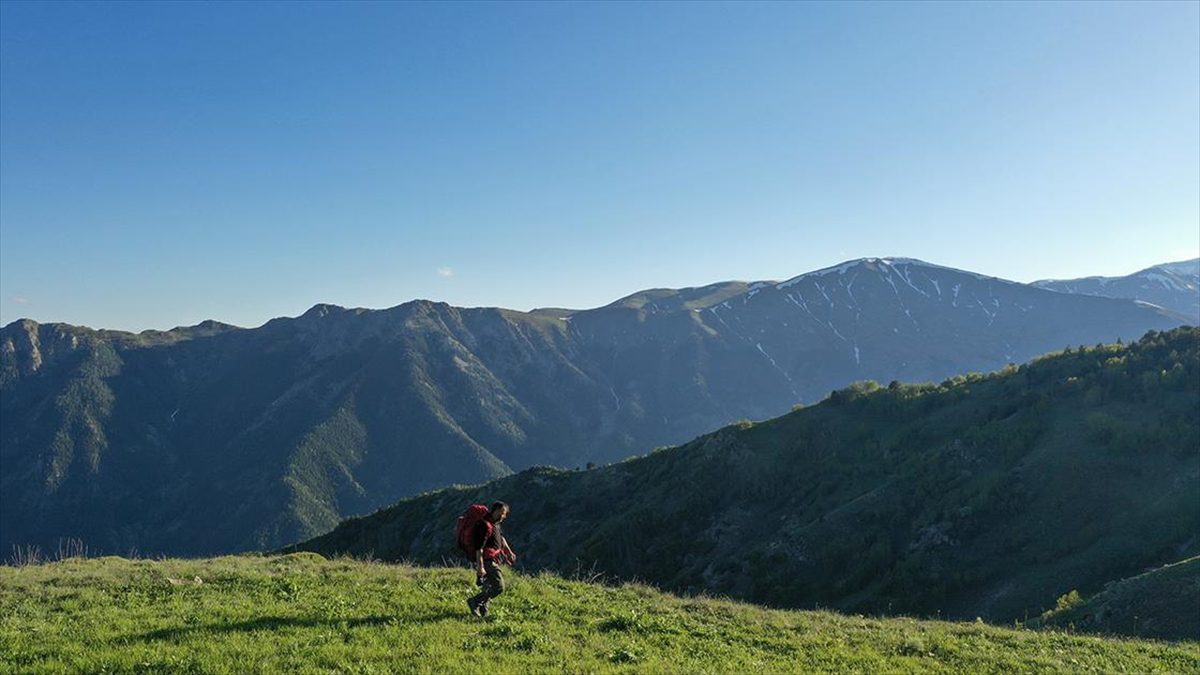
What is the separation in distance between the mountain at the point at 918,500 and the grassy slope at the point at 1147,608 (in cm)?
1119

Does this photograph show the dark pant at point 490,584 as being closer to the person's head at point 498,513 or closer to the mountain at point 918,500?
the person's head at point 498,513

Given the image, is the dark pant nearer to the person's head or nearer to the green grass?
the green grass

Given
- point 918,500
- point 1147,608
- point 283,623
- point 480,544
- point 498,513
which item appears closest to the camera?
point 283,623

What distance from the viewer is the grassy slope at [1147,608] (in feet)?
78.1

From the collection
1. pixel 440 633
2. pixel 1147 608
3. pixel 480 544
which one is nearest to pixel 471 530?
pixel 480 544

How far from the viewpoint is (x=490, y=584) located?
53.3 feet

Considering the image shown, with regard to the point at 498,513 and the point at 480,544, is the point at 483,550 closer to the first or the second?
the point at 480,544

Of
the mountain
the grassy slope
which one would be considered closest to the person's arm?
the grassy slope

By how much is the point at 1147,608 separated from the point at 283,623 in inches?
1170

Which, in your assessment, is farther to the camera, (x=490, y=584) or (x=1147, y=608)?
(x=1147, y=608)

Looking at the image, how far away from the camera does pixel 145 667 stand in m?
12.0

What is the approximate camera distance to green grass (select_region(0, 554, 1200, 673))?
12.8 metres

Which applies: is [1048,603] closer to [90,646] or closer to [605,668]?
[605,668]

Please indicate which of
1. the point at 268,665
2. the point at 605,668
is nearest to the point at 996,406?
the point at 605,668
